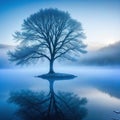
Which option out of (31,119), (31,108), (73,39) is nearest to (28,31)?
(73,39)

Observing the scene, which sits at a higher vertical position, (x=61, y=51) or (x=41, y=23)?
(x=41, y=23)

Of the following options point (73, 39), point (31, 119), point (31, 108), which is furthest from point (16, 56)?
point (31, 119)

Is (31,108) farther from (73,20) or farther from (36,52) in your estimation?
(73,20)

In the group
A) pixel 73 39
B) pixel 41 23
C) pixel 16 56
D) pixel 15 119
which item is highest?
pixel 41 23

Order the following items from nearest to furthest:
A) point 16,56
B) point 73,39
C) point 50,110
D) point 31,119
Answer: point 31,119 < point 50,110 < point 16,56 < point 73,39

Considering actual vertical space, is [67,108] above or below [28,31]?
below

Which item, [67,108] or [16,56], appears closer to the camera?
[67,108]

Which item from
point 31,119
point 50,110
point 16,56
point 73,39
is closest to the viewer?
point 31,119

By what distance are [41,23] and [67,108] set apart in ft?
70.8

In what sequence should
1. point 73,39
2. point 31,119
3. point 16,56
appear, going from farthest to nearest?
point 73,39
point 16,56
point 31,119

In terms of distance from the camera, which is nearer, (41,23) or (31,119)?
(31,119)

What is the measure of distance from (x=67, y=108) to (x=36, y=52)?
20.8 m

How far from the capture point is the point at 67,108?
8609 mm

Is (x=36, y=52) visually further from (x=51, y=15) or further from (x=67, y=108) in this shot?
(x=67, y=108)
